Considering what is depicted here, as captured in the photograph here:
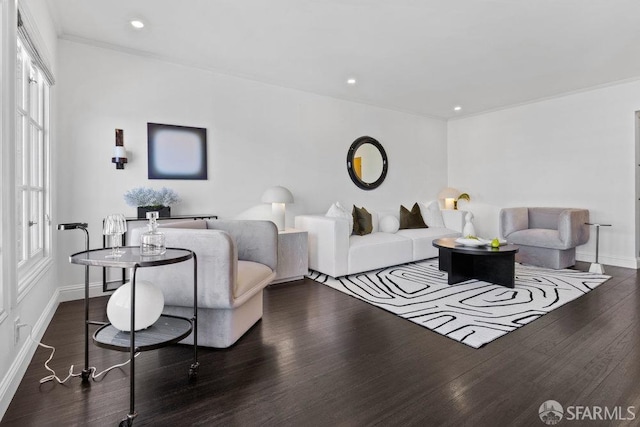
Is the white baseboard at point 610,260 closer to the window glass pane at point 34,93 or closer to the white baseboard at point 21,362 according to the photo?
the white baseboard at point 21,362

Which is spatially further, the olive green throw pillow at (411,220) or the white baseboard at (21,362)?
the olive green throw pillow at (411,220)

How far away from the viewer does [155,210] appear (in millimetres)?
3240

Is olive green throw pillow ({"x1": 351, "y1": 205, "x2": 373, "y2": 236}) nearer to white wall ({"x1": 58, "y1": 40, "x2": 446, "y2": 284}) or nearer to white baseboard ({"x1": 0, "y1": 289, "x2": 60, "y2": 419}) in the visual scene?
white wall ({"x1": 58, "y1": 40, "x2": 446, "y2": 284})

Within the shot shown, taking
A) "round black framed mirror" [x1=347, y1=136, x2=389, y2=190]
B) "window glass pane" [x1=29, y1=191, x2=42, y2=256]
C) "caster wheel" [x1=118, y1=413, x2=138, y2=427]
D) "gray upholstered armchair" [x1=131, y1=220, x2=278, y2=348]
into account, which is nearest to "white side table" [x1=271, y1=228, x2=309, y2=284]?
"gray upholstered armchair" [x1=131, y1=220, x2=278, y2=348]

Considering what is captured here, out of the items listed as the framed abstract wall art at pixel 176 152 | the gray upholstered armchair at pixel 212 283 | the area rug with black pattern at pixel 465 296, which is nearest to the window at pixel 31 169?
the gray upholstered armchair at pixel 212 283

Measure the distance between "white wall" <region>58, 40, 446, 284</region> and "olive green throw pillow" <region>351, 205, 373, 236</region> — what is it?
553mm

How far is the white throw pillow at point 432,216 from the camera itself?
17.4 ft

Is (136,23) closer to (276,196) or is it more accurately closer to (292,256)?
(276,196)

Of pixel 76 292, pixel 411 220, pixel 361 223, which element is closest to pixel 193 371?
pixel 76 292

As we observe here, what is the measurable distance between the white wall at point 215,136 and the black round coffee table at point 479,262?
1.98 meters

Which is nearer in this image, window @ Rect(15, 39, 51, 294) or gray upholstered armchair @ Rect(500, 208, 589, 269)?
window @ Rect(15, 39, 51, 294)

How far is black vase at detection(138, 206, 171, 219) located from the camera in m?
3.23

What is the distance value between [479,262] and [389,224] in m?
1.40

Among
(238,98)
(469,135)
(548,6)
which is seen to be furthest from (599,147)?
(238,98)
